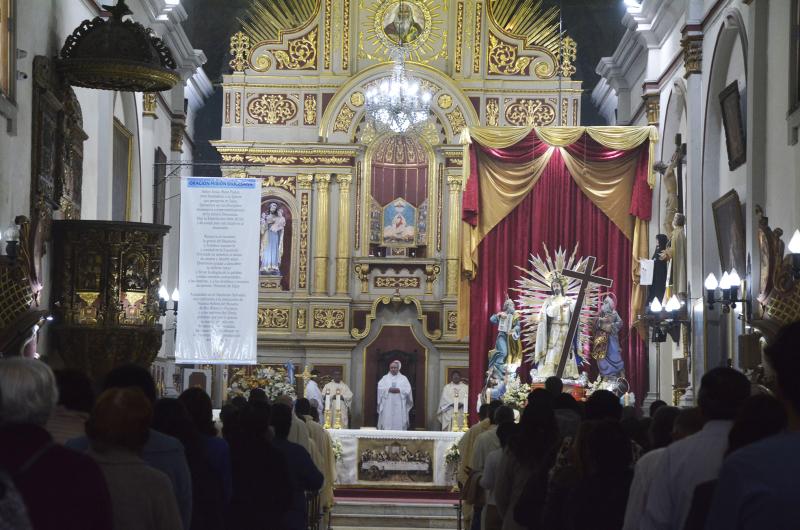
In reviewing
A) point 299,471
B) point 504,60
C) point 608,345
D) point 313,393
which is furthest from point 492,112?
point 299,471

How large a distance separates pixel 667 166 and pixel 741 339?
5779 mm

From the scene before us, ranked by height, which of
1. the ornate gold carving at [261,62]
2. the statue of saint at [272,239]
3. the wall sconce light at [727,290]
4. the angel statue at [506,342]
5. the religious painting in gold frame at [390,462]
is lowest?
the religious painting in gold frame at [390,462]

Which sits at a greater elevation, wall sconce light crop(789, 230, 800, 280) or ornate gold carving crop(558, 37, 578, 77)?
ornate gold carving crop(558, 37, 578, 77)

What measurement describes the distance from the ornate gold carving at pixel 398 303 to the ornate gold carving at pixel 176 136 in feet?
14.6

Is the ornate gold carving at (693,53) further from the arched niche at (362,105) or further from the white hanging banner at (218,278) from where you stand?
the arched niche at (362,105)

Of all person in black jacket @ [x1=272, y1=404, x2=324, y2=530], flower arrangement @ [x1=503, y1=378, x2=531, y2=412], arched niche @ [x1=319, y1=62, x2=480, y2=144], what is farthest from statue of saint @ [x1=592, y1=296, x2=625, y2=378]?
person in black jacket @ [x1=272, y1=404, x2=324, y2=530]

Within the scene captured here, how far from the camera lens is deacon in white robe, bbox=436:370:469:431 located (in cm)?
2361

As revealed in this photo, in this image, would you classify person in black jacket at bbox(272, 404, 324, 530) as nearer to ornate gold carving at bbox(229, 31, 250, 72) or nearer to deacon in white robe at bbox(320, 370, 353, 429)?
deacon in white robe at bbox(320, 370, 353, 429)

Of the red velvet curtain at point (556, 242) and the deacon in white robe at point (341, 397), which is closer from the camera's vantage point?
the red velvet curtain at point (556, 242)

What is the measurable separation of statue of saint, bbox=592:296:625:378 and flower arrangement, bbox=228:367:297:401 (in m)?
4.49

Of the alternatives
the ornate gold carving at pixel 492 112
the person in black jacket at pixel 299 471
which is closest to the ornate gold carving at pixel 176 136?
the ornate gold carving at pixel 492 112

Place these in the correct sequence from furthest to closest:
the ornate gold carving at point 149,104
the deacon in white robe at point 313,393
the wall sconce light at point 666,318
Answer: the deacon in white robe at point 313,393, the ornate gold carving at point 149,104, the wall sconce light at point 666,318

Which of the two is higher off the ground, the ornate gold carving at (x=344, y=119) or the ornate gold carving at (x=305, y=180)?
the ornate gold carving at (x=344, y=119)

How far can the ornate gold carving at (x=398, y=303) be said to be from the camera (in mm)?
24875
